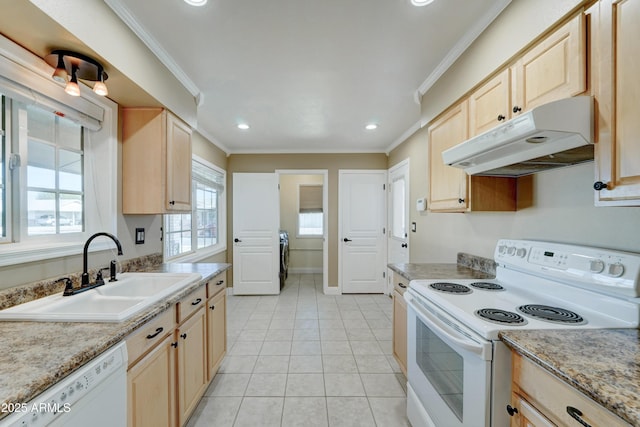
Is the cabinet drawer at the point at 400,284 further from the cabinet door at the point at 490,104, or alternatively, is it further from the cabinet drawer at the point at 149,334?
the cabinet drawer at the point at 149,334

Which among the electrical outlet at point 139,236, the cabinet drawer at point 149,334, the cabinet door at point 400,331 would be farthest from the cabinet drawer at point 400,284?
the electrical outlet at point 139,236

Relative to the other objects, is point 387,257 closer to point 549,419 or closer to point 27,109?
point 549,419

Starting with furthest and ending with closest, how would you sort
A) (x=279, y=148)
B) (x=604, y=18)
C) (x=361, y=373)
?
1. (x=279, y=148)
2. (x=361, y=373)
3. (x=604, y=18)

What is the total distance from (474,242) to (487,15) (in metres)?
1.50

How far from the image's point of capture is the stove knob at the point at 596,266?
3.56ft

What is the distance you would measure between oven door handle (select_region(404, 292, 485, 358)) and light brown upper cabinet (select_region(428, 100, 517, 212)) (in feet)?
2.38

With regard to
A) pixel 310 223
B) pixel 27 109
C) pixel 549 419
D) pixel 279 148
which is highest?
pixel 279 148

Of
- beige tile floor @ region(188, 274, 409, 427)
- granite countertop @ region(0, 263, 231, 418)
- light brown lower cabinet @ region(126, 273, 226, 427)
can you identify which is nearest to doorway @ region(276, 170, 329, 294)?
beige tile floor @ region(188, 274, 409, 427)

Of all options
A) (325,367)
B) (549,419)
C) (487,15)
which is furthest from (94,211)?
(487,15)

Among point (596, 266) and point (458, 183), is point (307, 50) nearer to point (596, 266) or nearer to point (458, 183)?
point (458, 183)

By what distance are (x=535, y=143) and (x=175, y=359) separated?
2083mm

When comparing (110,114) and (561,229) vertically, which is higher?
(110,114)

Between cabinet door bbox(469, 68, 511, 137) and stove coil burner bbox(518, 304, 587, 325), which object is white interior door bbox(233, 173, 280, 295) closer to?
cabinet door bbox(469, 68, 511, 137)

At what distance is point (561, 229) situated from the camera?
4.56 ft
